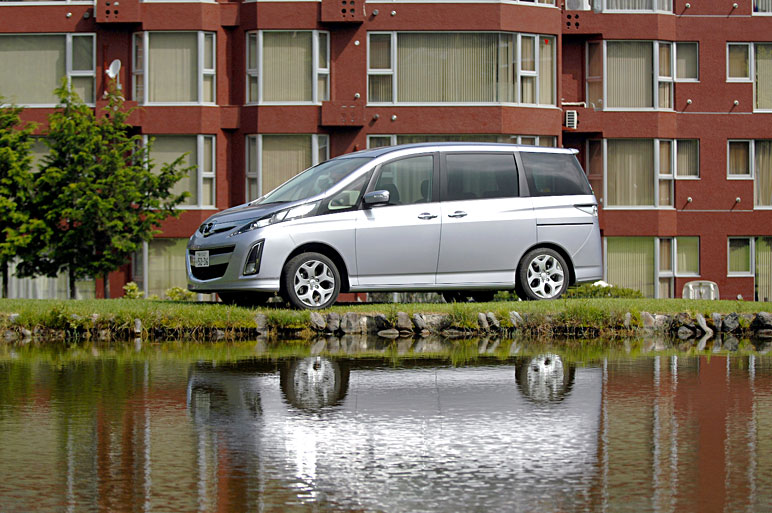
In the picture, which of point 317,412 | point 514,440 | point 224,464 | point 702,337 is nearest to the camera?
point 224,464

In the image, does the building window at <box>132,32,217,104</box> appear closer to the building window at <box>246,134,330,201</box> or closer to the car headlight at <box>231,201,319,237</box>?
the building window at <box>246,134,330,201</box>

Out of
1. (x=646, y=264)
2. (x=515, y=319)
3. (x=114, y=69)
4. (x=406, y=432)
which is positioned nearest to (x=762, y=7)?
(x=646, y=264)

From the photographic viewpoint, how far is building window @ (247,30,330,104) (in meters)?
34.2

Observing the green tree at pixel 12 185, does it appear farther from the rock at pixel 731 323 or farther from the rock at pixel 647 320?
the rock at pixel 731 323

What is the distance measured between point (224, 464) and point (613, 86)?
30678 millimetres

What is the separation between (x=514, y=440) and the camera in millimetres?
7977

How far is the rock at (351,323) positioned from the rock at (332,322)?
66 millimetres

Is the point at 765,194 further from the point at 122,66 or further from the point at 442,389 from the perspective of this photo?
the point at 442,389

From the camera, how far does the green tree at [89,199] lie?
28.5 metres

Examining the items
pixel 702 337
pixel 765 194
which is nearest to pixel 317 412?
pixel 702 337

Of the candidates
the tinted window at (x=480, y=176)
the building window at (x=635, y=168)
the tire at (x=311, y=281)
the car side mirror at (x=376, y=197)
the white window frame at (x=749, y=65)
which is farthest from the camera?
the white window frame at (x=749, y=65)

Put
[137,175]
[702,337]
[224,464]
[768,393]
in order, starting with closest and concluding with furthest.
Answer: [224,464] < [768,393] < [702,337] < [137,175]

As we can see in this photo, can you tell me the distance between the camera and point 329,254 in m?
17.5

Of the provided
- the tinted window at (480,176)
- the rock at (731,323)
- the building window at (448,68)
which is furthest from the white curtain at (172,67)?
the rock at (731,323)
